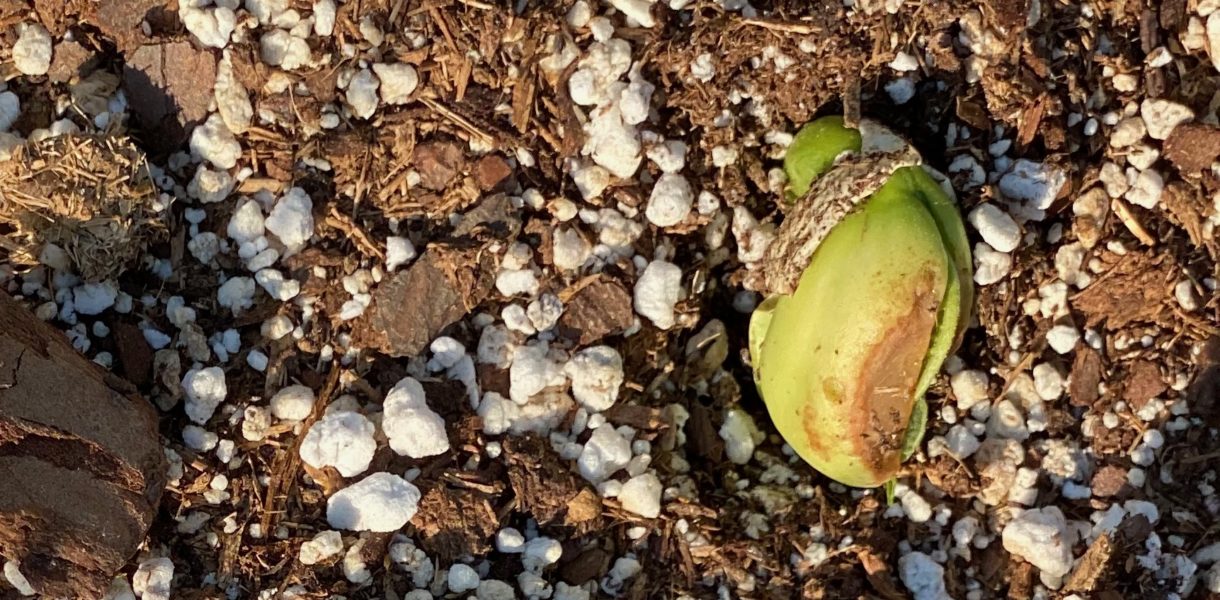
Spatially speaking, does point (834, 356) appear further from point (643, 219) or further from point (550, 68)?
point (550, 68)

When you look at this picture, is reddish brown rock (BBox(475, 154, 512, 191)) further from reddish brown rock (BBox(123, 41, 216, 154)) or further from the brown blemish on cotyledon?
the brown blemish on cotyledon

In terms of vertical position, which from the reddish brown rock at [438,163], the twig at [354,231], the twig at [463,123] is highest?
the twig at [463,123]

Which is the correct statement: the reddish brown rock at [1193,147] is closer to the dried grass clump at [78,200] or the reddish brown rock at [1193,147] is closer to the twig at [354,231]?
the twig at [354,231]

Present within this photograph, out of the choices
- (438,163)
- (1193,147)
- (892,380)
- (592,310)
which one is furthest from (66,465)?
(1193,147)

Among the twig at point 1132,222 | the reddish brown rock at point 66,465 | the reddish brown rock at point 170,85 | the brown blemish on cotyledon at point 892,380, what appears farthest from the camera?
the twig at point 1132,222

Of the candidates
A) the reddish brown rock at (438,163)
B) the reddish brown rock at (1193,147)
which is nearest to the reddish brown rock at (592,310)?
the reddish brown rock at (438,163)

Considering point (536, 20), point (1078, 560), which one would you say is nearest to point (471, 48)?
point (536, 20)

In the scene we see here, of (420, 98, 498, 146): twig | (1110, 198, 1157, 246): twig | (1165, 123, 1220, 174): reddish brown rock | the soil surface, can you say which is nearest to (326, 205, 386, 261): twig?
the soil surface

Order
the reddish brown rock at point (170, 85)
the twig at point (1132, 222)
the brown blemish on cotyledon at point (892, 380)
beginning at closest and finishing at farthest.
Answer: the brown blemish on cotyledon at point (892, 380) < the reddish brown rock at point (170, 85) < the twig at point (1132, 222)
